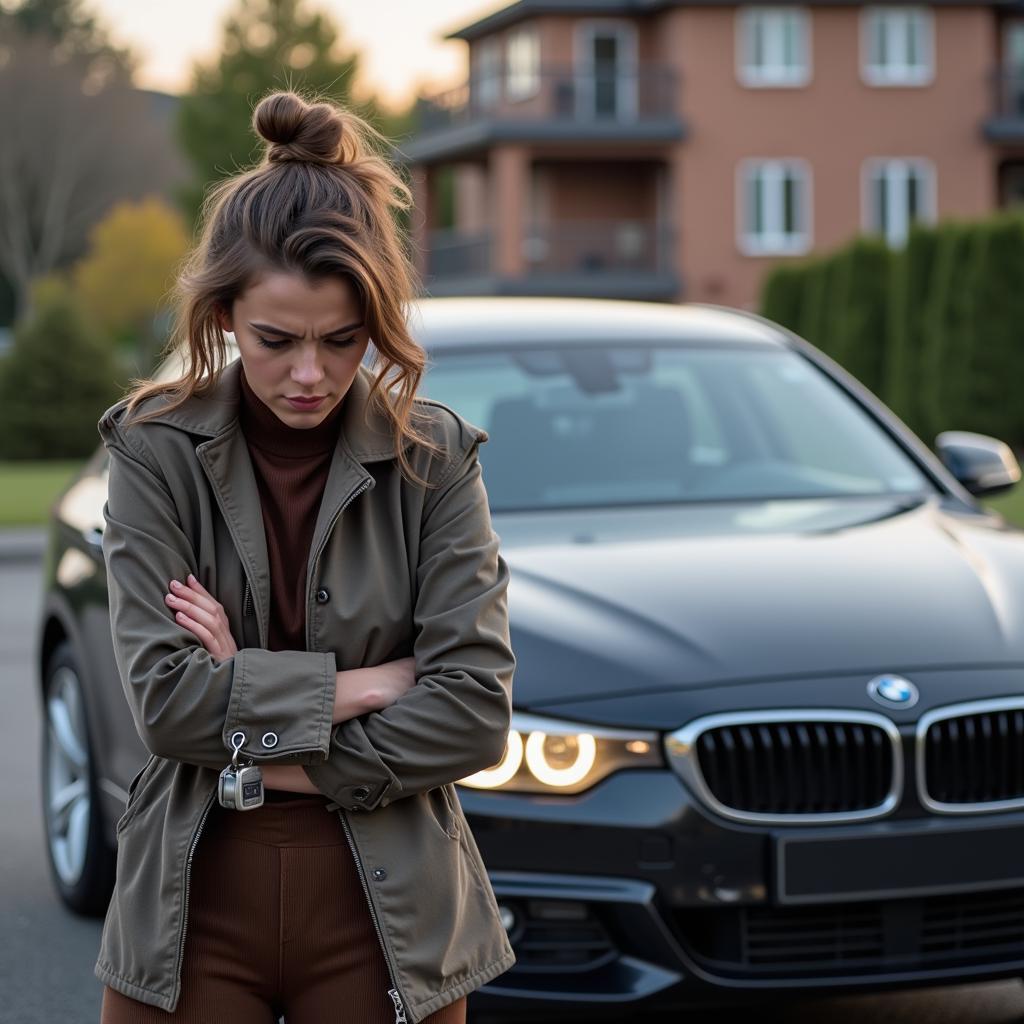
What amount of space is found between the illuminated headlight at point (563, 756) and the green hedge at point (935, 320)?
854 inches

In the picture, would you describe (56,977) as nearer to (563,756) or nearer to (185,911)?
(563,756)

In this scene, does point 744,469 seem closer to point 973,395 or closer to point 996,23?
point 973,395

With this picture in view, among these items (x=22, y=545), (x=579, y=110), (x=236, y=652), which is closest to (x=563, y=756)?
(x=236, y=652)

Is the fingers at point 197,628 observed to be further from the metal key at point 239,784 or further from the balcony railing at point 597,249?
the balcony railing at point 597,249

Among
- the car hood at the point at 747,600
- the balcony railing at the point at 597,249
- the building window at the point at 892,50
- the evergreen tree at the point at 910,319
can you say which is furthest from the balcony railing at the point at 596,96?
the car hood at the point at 747,600

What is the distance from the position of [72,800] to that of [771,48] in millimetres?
41461

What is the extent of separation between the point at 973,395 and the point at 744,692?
22.2 meters

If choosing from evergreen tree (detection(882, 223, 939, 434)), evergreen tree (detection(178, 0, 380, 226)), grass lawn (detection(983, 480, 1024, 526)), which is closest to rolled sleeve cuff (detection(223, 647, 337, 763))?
grass lawn (detection(983, 480, 1024, 526))

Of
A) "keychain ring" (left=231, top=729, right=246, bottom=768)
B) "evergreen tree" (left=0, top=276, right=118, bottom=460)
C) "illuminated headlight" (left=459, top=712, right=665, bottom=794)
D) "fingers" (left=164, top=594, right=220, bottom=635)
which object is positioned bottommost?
"illuminated headlight" (left=459, top=712, right=665, bottom=794)

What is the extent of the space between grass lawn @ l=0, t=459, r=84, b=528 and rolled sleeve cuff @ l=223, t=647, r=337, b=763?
16.4 m

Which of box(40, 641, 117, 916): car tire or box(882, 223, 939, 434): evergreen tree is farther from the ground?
box(882, 223, 939, 434): evergreen tree

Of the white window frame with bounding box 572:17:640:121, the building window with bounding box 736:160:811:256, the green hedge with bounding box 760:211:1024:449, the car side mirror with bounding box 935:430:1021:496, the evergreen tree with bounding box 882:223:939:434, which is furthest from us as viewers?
the white window frame with bounding box 572:17:640:121

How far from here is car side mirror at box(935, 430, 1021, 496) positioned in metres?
5.53

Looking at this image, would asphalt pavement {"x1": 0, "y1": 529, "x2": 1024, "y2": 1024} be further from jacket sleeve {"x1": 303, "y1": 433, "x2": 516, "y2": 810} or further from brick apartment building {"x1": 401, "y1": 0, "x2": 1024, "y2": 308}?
brick apartment building {"x1": 401, "y1": 0, "x2": 1024, "y2": 308}
